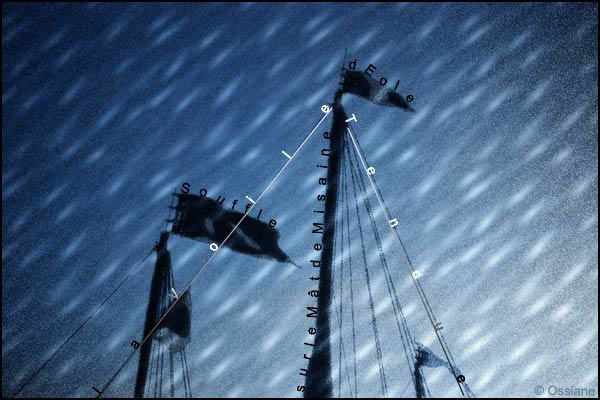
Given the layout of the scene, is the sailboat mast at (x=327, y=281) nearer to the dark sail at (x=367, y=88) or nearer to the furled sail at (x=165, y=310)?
the dark sail at (x=367, y=88)

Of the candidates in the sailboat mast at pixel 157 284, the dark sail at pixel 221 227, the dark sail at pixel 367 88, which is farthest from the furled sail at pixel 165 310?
the dark sail at pixel 367 88

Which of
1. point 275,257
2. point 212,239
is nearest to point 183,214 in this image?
point 212,239

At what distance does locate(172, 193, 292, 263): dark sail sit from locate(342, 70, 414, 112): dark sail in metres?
0.97

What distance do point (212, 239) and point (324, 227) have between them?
1.12 metres

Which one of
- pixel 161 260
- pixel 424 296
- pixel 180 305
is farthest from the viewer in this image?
pixel 161 260

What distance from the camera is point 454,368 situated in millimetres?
1772

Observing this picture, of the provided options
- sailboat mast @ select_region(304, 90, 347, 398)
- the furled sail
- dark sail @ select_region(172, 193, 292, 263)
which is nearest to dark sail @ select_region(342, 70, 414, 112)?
sailboat mast @ select_region(304, 90, 347, 398)

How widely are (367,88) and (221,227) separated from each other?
131 cm

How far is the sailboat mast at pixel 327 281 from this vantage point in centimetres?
184

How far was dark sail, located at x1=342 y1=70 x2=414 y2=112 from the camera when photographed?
2.10 m

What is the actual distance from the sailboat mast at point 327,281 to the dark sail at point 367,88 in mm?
79

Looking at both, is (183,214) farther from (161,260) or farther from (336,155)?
(336,155)

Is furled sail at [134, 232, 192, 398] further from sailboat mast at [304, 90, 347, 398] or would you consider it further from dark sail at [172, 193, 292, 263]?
sailboat mast at [304, 90, 347, 398]

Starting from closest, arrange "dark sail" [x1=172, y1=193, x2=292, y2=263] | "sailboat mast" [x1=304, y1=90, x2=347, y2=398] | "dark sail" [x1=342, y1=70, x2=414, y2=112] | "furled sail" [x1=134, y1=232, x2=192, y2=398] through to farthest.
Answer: "sailboat mast" [x1=304, y1=90, x2=347, y2=398] → "dark sail" [x1=342, y1=70, x2=414, y2=112] → "dark sail" [x1=172, y1=193, x2=292, y2=263] → "furled sail" [x1=134, y1=232, x2=192, y2=398]
